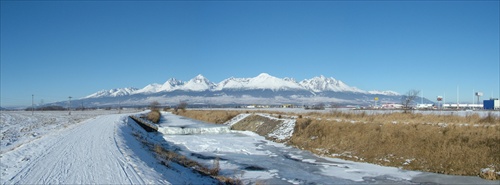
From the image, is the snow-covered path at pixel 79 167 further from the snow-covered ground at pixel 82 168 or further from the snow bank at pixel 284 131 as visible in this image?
the snow bank at pixel 284 131

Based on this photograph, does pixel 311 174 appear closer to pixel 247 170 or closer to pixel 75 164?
pixel 247 170

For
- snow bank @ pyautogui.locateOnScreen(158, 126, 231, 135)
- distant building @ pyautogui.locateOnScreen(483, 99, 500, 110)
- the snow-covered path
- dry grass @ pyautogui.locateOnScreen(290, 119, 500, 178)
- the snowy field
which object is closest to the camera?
the snow-covered path

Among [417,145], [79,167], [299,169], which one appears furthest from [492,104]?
[79,167]

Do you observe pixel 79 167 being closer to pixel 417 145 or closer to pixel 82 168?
pixel 82 168

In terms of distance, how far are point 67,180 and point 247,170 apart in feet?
36.0

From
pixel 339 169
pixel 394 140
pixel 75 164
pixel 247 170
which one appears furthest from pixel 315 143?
pixel 75 164

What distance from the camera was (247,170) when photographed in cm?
2138

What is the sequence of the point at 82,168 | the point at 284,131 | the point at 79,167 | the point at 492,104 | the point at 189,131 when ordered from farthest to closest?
the point at 492,104 < the point at 189,131 < the point at 284,131 < the point at 79,167 < the point at 82,168

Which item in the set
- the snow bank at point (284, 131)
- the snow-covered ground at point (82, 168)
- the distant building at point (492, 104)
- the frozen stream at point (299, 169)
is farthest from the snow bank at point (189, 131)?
the distant building at point (492, 104)

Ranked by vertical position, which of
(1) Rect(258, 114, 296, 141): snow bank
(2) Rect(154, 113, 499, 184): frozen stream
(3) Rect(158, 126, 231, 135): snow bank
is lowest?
(3) Rect(158, 126, 231, 135): snow bank

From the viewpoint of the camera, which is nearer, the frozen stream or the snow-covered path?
the snow-covered path

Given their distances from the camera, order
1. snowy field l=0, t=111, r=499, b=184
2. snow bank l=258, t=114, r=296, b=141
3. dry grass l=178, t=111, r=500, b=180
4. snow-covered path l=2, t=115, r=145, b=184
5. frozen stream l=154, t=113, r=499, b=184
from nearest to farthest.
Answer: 1. snow-covered path l=2, t=115, r=145, b=184
2. snowy field l=0, t=111, r=499, b=184
3. frozen stream l=154, t=113, r=499, b=184
4. dry grass l=178, t=111, r=500, b=180
5. snow bank l=258, t=114, r=296, b=141

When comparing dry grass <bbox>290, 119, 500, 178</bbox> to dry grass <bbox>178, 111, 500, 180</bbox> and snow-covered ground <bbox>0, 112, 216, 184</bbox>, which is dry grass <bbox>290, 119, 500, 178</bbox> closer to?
dry grass <bbox>178, 111, 500, 180</bbox>

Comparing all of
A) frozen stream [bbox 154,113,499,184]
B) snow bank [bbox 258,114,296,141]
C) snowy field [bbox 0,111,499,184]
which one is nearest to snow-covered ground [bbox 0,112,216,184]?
snowy field [bbox 0,111,499,184]
